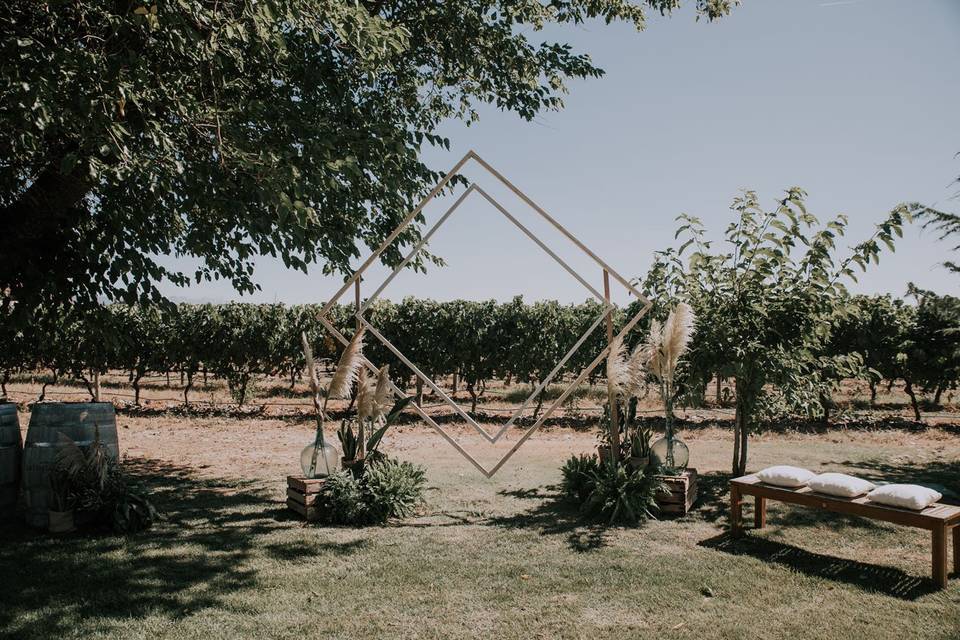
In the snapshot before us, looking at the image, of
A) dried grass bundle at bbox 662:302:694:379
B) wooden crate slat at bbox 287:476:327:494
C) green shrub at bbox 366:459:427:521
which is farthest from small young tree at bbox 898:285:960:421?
wooden crate slat at bbox 287:476:327:494

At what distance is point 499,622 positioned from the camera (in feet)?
13.9

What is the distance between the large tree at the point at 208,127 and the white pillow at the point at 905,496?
5.09 metres

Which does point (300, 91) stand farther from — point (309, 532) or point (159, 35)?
point (309, 532)

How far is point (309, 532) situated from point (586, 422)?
381 inches

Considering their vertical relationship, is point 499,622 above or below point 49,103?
below

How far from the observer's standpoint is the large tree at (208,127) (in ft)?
16.6

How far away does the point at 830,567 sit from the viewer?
521 centimetres

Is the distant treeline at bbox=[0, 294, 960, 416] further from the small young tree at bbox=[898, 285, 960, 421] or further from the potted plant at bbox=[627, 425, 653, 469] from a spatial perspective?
the potted plant at bbox=[627, 425, 653, 469]

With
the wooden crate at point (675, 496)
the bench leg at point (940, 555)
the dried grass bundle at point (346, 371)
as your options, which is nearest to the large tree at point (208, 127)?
the dried grass bundle at point (346, 371)

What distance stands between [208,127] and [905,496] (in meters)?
6.94

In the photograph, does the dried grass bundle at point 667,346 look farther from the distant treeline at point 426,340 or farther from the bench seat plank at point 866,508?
the distant treeline at point 426,340

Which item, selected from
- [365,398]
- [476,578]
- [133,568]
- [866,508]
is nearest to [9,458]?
[133,568]

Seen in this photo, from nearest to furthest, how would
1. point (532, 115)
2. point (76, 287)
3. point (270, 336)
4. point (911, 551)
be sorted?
point (911, 551) < point (76, 287) < point (532, 115) < point (270, 336)

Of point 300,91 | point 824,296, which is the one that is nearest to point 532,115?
point 300,91
